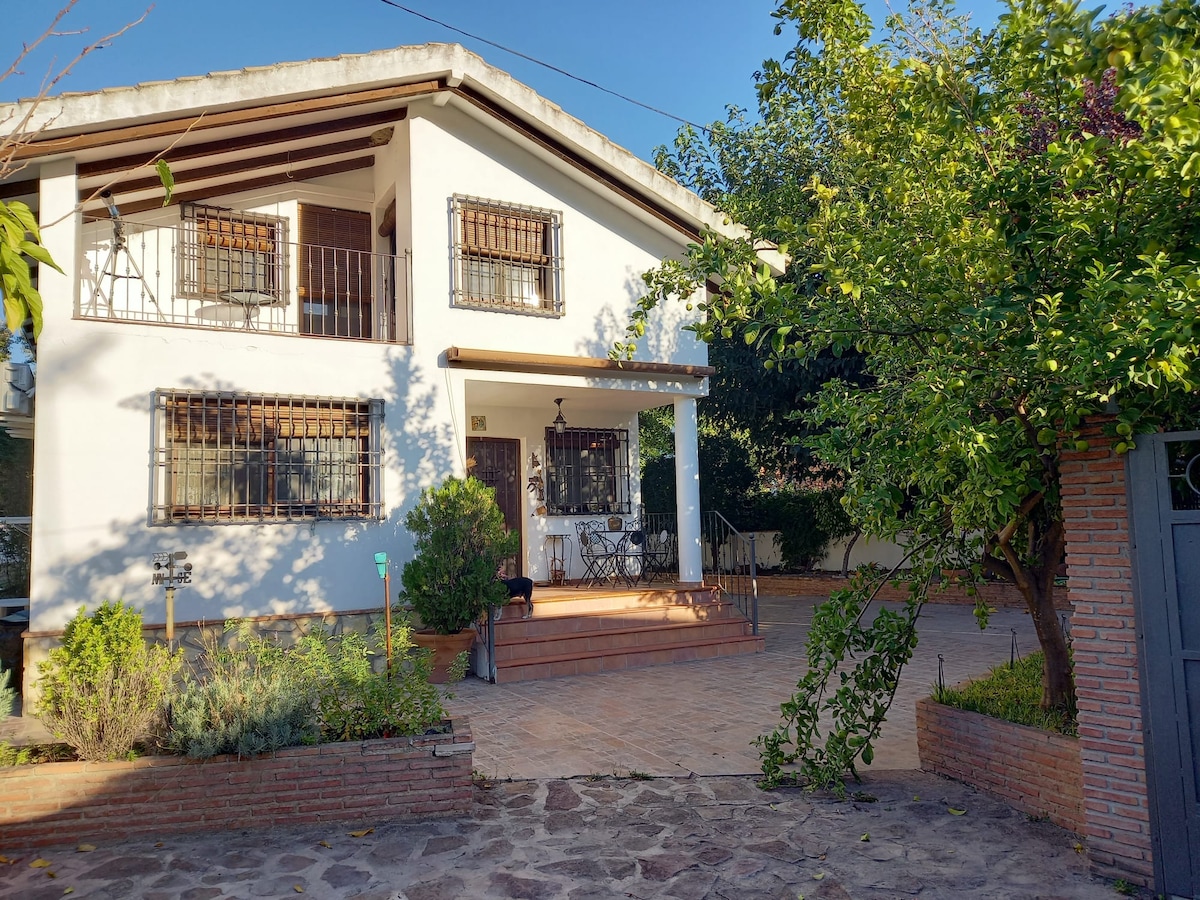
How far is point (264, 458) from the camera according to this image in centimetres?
852

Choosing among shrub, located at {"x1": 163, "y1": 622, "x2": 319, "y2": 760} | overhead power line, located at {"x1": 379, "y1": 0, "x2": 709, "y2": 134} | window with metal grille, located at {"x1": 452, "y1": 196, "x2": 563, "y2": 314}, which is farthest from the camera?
window with metal grille, located at {"x1": 452, "y1": 196, "x2": 563, "y2": 314}

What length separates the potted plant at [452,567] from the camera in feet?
27.7

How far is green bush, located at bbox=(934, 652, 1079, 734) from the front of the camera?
4.76 metres

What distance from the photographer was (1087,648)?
13.1ft

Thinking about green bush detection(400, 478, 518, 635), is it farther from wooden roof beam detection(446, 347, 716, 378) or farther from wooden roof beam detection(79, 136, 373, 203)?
wooden roof beam detection(79, 136, 373, 203)

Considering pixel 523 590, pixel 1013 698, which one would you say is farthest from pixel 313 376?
pixel 1013 698

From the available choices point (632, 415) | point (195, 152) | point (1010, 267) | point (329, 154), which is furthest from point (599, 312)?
point (1010, 267)

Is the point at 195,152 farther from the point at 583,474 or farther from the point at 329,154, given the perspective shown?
the point at 583,474

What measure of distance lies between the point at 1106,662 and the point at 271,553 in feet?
24.0

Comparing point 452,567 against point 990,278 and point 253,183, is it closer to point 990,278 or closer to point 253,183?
point 253,183

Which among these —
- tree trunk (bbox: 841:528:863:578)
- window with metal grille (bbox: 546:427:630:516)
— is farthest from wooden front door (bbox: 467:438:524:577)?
tree trunk (bbox: 841:528:863:578)

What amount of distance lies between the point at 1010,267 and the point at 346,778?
176 inches

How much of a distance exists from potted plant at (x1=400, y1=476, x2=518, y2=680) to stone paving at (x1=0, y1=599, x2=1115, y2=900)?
97.2 inches

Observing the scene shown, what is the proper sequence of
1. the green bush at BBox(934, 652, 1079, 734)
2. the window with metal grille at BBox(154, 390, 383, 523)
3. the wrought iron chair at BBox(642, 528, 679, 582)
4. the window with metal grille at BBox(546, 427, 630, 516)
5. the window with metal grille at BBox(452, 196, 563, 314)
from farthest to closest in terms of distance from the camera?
the wrought iron chair at BBox(642, 528, 679, 582)
the window with metal grille at BBox(546, 427, 630, 516)
the window with metal grille at BBox(452, 196, 563, 314)
the window with metal grille at BBox(154, 390, 383, 523)
the green bush at BBox(934, 652, 1079, 734)
